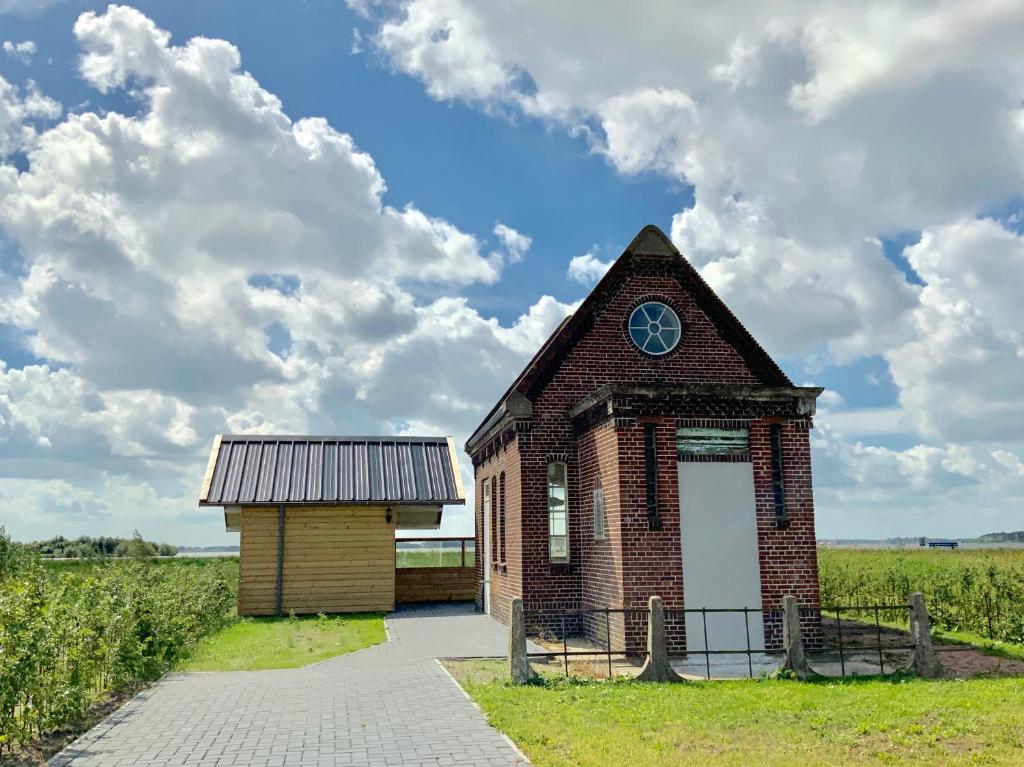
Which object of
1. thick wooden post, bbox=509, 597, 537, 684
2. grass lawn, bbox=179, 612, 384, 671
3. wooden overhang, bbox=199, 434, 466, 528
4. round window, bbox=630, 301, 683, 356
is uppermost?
round window, bbox=630, 301, 683, 356

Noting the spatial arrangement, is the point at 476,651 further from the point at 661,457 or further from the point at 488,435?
the point at 488,435

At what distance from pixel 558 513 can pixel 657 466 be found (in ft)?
11.7

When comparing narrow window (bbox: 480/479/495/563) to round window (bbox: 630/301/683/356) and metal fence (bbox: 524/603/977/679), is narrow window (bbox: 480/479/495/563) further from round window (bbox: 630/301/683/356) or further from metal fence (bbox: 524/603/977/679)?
round window (bbox: 630/301/683/356)

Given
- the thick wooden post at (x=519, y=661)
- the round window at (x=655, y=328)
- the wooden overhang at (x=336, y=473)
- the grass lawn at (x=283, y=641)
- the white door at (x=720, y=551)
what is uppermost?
the round window at (x=655, y=328)

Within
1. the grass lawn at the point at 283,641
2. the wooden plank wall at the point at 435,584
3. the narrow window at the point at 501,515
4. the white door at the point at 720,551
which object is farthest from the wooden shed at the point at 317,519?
the white door at the point at 720,551

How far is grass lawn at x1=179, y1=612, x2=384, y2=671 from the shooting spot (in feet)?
42.9

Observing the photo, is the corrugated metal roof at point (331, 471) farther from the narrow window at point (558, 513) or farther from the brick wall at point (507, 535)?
the narrow window at point (558, 513)

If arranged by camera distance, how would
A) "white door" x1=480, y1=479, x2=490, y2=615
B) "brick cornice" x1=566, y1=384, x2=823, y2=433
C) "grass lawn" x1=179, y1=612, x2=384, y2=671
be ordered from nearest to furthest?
1. "grass lawn" x1=179, y1=612, x2=384, y2=671
2. "brick cornice" x1=566, y1=384, x2=823, y2=433
3. "white door" x1=480, y1=479, x2=490, y2=615

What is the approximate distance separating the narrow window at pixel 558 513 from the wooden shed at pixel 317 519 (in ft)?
17.6

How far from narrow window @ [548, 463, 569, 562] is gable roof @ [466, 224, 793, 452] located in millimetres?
1648

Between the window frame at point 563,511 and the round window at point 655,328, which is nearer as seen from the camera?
the window frame at point 563,511

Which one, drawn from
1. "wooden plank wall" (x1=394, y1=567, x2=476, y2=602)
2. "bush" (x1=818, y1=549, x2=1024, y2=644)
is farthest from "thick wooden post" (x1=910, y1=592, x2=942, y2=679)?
"wooden plank wall" (x1=394, y1=567, x2=476, y2=602)

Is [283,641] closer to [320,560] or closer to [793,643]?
[320,560]

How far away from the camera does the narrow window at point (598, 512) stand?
14.2 meters
